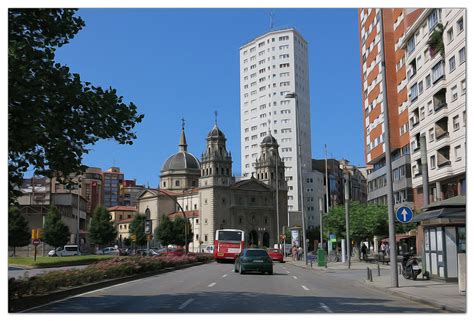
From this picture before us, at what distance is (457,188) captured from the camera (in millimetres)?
47750

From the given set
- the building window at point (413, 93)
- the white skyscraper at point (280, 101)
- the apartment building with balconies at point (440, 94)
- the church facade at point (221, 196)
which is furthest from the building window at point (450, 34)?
the white skyscraper at point (280, 101)

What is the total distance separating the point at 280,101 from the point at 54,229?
78.8 meters

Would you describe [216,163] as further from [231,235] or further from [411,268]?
[411,268]

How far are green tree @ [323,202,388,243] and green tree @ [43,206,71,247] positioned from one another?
45.7 metres

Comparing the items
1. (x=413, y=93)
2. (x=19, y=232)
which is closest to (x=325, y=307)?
(x=413, y=93)

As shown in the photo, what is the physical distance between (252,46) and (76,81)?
146m

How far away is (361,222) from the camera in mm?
52719

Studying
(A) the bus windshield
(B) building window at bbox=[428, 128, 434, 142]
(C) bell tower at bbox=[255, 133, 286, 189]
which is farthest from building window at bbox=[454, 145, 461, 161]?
(C) bell tower at bbox=[255, 133, 286, 189]

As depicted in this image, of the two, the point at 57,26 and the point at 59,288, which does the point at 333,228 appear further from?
the point at 57,26

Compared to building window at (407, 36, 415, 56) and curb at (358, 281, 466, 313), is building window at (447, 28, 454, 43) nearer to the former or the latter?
building window at (407, 36, 415, 56)

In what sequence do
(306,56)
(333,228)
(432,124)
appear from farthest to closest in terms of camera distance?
(306,56) → (333,228) → (432,124)

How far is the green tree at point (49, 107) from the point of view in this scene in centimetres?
1240

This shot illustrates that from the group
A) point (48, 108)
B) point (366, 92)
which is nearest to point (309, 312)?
point (48, 108)

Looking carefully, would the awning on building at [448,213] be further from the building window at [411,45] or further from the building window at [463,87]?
the building window at [411,45]
